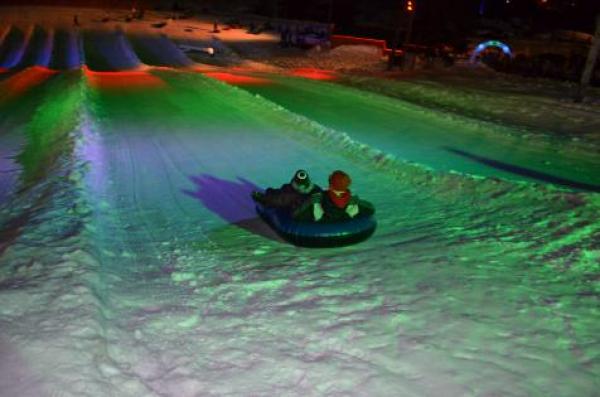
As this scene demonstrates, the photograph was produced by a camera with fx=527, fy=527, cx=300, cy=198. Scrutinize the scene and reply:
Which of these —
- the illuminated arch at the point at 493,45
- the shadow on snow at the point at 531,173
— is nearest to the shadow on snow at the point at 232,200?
the shadow on snow at the point at 531,173

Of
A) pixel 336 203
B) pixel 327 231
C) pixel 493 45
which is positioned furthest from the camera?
pixel 493 45

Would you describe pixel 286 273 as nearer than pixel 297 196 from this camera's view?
Yes

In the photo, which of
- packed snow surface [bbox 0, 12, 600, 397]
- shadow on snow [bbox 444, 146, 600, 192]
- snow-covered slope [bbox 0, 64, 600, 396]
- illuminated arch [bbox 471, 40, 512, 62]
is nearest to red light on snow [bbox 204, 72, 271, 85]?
packed snow surface [bbox 0, 12, 600, 397]

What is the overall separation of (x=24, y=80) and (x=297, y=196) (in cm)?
1669

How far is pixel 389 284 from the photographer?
194 inches

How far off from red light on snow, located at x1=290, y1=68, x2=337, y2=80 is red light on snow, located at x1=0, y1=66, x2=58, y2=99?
31.6 ft

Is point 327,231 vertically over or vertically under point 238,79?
under

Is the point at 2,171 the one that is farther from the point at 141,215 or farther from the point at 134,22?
the point at 134,22

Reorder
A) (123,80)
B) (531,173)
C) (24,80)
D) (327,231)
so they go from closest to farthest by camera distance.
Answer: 1. (327,231)
2. (531,173)
3. (123,80)
4. (24,80)

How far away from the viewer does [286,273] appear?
523 cm

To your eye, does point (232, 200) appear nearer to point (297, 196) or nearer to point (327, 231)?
point (297, 196)

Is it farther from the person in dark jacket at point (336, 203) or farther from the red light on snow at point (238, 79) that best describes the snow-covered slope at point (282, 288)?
the red light on snow at point (238, 79)

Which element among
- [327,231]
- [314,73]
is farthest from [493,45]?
[327,231]

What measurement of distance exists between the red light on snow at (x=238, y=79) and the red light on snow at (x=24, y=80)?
6.08m
